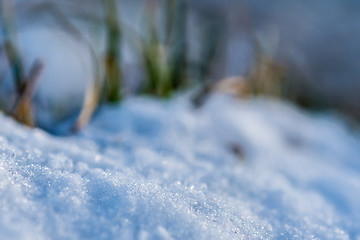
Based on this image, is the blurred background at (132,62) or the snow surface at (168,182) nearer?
the snow surface at (168,182)

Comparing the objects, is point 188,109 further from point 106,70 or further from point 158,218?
point 158,218

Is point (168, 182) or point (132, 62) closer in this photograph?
point (168, 182)

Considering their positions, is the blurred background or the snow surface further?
the blurred background

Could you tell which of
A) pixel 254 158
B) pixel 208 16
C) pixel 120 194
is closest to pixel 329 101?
pixel 208 16
